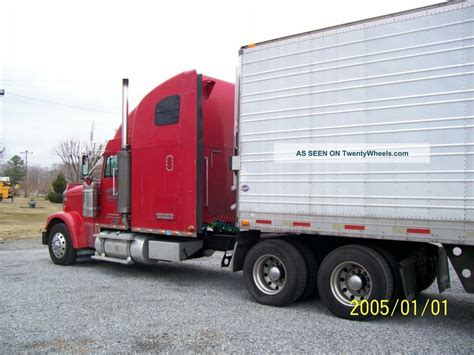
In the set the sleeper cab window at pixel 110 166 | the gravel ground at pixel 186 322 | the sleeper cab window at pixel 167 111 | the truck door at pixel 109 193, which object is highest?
the sleeper cab window at pixel 167 111

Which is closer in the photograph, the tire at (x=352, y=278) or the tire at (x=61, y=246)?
the tire at (x=352, y=278)

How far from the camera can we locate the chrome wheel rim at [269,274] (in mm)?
6941

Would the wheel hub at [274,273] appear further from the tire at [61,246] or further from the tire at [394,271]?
the tire at [61,246]

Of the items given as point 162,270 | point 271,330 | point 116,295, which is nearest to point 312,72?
point 271,330

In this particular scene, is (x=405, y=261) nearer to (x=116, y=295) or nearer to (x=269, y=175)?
(x=269, y=175)

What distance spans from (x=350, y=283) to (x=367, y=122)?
A: 2.13 meters

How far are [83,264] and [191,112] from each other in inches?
200

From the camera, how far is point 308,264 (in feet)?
22.1

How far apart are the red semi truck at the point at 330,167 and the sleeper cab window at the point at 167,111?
0.09 feet

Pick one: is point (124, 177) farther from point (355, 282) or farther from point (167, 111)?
point (355, 282)

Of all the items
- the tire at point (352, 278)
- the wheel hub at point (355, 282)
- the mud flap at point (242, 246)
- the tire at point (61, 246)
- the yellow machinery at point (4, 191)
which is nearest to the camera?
the tire at point (352, 278)

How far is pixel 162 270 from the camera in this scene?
1045cm

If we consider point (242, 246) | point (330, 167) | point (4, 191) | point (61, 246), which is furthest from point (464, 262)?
point (4, 191)
